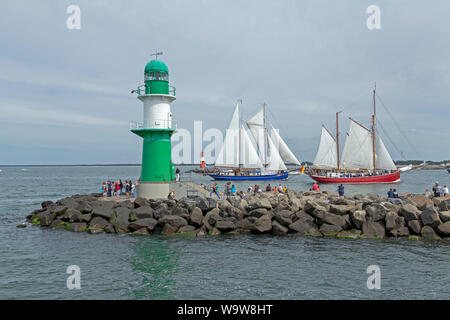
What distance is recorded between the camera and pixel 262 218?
18875 mm

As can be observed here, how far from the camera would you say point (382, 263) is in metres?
13.7

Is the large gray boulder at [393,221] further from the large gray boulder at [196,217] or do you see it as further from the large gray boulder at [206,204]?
the large gray boulder at [196,217]

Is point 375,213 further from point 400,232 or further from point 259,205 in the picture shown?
point 259,205

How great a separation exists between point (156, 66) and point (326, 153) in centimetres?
5709

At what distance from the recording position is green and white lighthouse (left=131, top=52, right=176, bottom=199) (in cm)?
2317

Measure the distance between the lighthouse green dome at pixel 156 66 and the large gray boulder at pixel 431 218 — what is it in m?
17.2

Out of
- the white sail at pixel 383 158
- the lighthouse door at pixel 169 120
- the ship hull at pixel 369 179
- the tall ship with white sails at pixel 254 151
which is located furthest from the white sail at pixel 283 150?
the lighthouse door at pixel 169 120

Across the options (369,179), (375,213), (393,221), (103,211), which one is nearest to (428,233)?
(393,221)

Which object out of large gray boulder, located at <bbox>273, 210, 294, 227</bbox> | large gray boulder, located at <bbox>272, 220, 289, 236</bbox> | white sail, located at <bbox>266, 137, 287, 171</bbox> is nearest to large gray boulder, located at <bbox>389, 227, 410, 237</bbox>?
large gray boulder, located at <bbox>273, 210, 294, 227</bbox>
